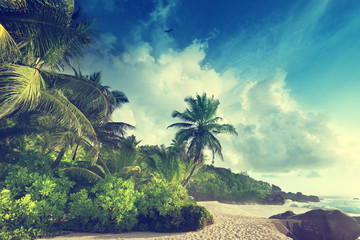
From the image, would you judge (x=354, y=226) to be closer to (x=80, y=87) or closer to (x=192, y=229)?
(x=192, y=229)

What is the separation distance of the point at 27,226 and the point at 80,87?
19.3 ft

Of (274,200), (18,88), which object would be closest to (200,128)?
(18,88)

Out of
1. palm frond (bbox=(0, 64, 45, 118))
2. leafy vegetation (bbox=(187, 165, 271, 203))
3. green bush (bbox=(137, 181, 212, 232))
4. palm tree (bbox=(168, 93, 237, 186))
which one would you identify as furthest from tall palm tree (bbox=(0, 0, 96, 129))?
leafy vegetation (bbox=(187, 165, 271, 203))

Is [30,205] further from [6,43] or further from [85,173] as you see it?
[6,43]

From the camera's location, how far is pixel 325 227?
37.1 ft

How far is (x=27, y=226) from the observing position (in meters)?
8.13

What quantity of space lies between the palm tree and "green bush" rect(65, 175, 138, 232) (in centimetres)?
1055

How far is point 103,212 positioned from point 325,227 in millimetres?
11527

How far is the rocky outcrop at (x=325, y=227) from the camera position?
10938 millimetres

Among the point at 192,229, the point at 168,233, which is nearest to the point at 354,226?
the point at 192,229

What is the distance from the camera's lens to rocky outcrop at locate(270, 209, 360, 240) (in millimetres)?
10938

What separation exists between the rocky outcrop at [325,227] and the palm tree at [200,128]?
9012 millimetres

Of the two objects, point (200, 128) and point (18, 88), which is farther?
point (200, 128)

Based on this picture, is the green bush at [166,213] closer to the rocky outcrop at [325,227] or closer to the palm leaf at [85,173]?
the palm leaf at [85,173]
